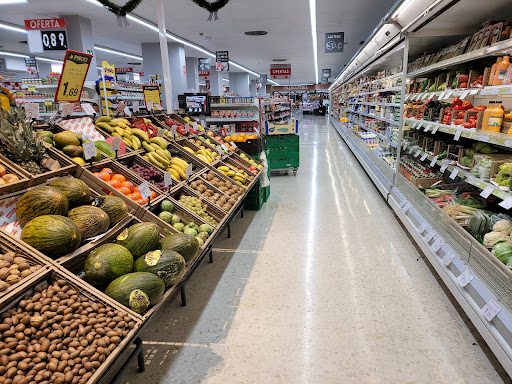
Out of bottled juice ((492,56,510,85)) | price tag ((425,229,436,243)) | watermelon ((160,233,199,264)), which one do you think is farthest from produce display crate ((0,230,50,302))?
bottled juice ((492,56,510,85))

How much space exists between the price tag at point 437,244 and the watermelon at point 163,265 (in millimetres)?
2280

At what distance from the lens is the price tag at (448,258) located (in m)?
2.72

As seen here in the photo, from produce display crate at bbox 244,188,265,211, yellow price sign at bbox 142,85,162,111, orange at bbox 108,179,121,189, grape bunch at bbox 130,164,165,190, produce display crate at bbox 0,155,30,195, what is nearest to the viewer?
→ produce display crate at bbox 0,155,30,195

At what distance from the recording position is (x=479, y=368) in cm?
205

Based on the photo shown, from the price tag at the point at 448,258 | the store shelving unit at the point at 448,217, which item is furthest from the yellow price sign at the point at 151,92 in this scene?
the price tag at the point at 448,258

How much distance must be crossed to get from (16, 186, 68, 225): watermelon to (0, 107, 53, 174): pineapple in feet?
0.93

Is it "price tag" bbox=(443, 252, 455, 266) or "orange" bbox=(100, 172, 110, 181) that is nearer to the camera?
"orange" bbox=(100, 172, 110, 181)

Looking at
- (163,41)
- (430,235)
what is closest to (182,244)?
(430,235)

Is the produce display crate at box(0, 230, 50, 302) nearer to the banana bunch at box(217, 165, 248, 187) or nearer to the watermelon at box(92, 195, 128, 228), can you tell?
the watermelon at box(92, 195, 128, 228)

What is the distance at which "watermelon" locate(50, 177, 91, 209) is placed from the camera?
2055 mm

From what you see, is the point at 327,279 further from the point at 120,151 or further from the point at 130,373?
the point at 120,151

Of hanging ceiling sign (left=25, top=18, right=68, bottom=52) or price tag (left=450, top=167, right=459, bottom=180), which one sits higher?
hanging ceiling sign (left=25, top=18, right=68, bottom=52)

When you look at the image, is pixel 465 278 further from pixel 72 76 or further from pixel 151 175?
pixel 72 76

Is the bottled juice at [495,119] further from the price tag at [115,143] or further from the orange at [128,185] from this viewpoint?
the price tag at [115,143]
